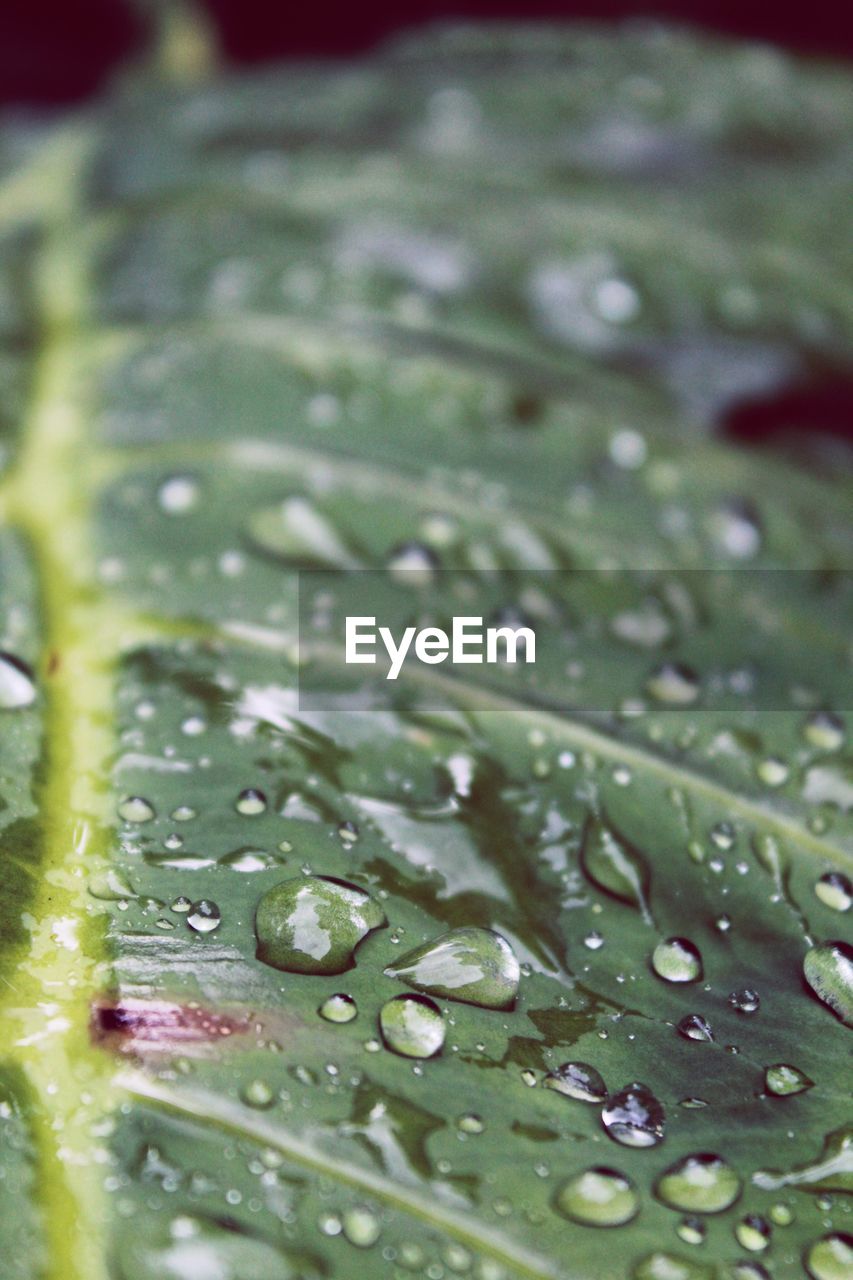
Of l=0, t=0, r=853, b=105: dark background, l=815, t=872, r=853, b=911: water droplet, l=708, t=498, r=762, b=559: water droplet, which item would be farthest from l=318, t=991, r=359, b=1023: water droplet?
l=0, t=0, r=853, b=105: dark background

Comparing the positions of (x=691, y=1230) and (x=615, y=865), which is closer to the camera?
(x=691, y=1230)

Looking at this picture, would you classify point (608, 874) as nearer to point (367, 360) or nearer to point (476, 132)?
point (367, 360)

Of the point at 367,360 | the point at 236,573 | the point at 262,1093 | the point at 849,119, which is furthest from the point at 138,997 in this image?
the point at 849,119

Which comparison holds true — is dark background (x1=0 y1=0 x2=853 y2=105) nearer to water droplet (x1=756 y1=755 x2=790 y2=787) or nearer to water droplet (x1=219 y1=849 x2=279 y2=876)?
water droplet (x1=756 y1=755 x2=790 y2=787)

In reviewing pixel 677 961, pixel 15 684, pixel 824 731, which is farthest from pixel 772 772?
pixel 15 684

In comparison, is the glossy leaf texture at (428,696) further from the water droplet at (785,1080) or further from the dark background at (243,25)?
the dark background at (243,25)

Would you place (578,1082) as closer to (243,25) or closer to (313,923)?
(313,923)
